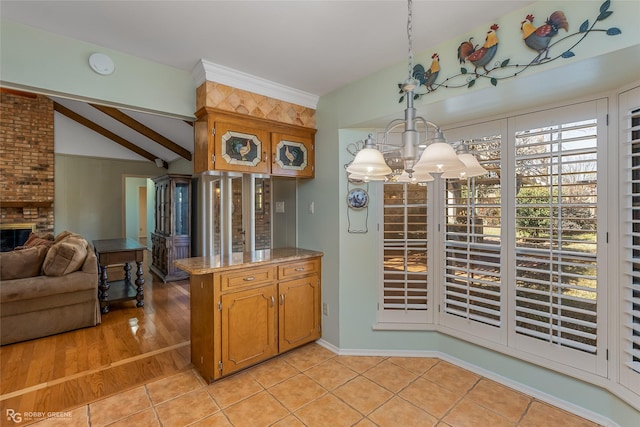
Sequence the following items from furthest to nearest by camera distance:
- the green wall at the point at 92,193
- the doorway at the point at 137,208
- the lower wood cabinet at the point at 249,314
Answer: the doorway at the point at 137,208 < the green wall at the point at 92,193 < the lower wood cabinet at the point at 249,314

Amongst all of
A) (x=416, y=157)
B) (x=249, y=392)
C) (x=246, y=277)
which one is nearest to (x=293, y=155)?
(x=246, y=277)

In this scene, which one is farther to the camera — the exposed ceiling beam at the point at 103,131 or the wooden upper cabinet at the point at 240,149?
the exposed ceiling beam at the point at 103,131

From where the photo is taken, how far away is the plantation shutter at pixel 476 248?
2.30m

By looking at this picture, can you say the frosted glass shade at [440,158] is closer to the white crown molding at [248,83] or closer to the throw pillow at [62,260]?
the white crown molding at [248,83]

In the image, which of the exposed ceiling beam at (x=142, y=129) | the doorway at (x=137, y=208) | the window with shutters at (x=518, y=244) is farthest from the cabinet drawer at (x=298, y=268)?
the doorway at (x=137, y=208)

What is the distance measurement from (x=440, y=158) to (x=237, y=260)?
191cm

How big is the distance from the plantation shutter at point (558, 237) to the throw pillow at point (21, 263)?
15.5ft

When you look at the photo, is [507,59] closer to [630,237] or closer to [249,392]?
[630,237]

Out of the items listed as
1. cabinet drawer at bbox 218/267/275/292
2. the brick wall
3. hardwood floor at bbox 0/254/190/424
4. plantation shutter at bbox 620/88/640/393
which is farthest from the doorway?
plantation shutter at bbox 620/88/640/393

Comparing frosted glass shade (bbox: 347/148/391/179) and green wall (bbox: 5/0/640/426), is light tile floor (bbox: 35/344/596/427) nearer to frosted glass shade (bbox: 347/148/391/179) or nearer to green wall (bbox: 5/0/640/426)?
green wall (bbox: 5/0/640/426)

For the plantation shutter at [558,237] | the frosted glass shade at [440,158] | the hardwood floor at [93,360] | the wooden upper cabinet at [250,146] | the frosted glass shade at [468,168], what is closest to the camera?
the frosted glass shade at [440,158]

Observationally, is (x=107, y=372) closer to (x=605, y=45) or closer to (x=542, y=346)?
(x=542, y=346)

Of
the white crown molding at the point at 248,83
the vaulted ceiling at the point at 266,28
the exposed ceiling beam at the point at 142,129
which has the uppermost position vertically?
the exposed ceiling beam at the point at 142,129

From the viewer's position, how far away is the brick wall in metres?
5.22
